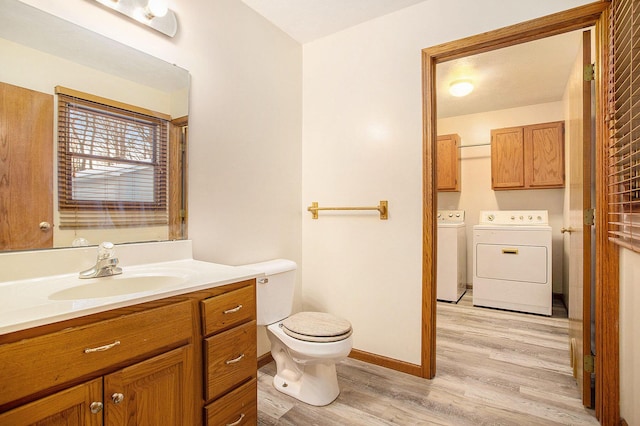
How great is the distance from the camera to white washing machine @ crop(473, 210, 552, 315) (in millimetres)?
3244

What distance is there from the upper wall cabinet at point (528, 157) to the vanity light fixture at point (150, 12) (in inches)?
148

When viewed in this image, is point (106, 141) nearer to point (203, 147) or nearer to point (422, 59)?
point (203, 147)

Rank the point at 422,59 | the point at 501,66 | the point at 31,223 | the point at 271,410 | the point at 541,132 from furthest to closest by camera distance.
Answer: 1. the point at 541,132
2. the point at 501,66
3. the point at 422,59
4. the point at 271,410
5. the point at 31,223

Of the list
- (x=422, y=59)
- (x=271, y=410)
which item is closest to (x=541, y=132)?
(x=422, y=59)

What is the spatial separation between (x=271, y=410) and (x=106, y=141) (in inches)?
61.6

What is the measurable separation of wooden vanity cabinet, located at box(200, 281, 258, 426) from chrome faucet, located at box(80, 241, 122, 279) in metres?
0.42

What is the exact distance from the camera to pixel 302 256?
251 cm

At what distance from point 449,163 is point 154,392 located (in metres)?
4.06

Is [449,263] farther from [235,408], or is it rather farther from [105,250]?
[105,250]

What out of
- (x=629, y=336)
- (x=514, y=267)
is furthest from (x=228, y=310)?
(x=514, y=267)

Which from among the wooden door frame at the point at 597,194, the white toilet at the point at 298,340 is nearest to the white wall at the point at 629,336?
the wooden door frame at the point at 597,194

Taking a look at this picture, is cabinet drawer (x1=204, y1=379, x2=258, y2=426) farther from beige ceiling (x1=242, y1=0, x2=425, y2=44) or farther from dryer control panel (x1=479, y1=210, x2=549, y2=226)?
dryer control panel (x1=479, y1=210, x2=549, y2=226)

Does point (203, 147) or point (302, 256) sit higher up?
point (203, 147)

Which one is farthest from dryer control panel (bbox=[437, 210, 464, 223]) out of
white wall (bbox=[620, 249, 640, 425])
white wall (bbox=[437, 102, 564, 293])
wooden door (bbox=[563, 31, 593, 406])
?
white wall (bbox=[620, 249, 640, 425])
